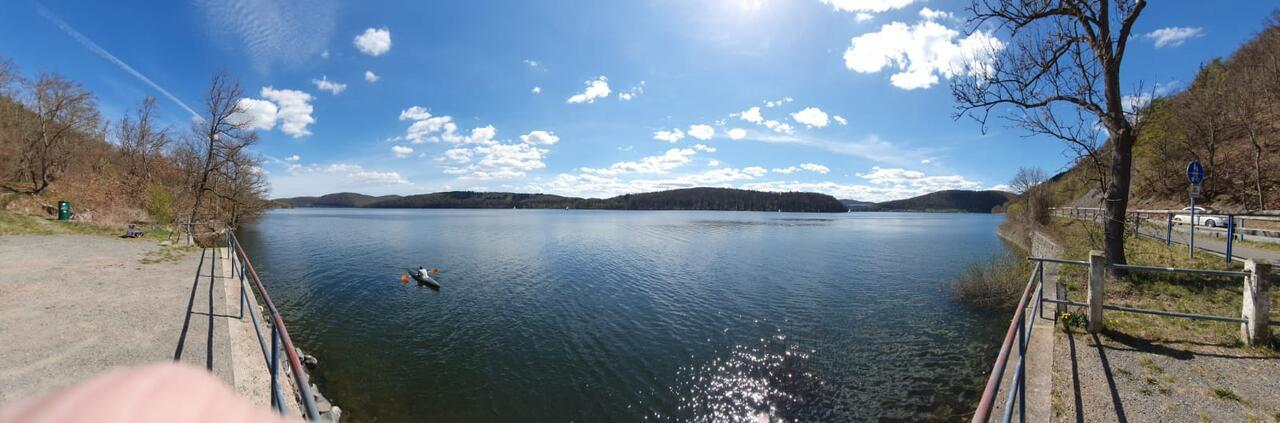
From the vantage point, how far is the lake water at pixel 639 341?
34.3 ft

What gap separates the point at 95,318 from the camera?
29.2 feet

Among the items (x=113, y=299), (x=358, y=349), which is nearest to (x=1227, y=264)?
(x=358, y=349)

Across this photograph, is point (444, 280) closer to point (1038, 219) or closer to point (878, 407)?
point (878, 407)

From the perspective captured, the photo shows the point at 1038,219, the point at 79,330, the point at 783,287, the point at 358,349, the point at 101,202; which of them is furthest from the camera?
the point at 1038,219

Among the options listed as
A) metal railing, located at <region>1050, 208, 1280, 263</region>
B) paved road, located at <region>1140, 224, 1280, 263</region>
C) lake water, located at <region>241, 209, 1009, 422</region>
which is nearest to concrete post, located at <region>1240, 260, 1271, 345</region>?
metal railing, located at <region>1050, 208, 1280, 263</region>

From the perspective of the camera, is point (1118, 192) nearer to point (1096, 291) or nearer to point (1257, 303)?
point (1257, 303)

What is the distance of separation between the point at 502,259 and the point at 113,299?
21742 mm

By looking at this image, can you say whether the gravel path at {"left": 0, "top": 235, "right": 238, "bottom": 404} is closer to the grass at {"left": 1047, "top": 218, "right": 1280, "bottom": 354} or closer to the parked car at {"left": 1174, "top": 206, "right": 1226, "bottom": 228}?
the grass at {"left": 1047, "top": 218, "right": 1280, "bottom": 354}

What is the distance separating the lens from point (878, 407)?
10.1 meters

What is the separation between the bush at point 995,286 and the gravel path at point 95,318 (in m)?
22.1

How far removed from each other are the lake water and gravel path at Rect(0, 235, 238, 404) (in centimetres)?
311

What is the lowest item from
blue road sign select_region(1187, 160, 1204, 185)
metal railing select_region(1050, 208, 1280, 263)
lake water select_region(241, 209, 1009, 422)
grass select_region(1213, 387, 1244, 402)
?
lake water select_region(241, 209, 1009, 422)

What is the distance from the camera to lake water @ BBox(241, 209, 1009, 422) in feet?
34.3

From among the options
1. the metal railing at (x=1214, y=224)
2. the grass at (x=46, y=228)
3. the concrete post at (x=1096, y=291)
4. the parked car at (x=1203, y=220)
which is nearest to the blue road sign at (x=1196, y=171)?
the metal railing at (x=1214, y=224)
